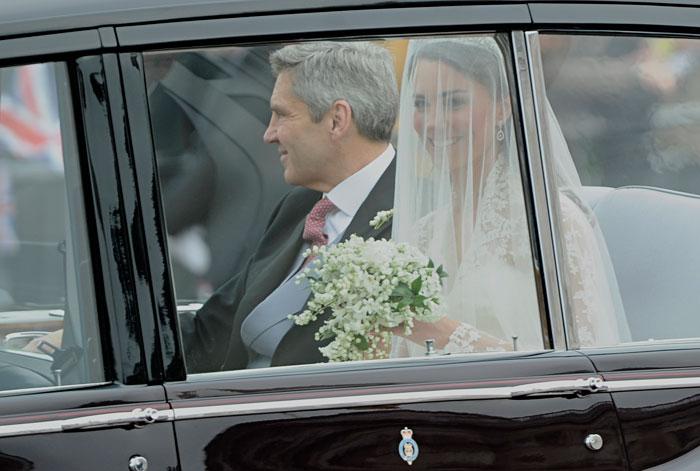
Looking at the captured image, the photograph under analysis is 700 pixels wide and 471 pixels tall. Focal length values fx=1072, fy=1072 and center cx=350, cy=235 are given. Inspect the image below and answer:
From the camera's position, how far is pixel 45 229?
2326 mm

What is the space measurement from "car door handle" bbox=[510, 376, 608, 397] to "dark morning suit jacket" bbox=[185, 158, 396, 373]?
0.46m

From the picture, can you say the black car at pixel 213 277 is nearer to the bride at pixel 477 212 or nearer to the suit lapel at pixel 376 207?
the bride at pixel 477 212

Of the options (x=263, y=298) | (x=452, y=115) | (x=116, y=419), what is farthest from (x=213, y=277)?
(x=452, y=115)

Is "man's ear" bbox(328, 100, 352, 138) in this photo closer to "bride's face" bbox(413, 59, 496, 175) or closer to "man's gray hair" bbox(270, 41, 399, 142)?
"man's gray hair" bbox(270, 41, 399, 142)

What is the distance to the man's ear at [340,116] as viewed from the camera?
2.65 meters

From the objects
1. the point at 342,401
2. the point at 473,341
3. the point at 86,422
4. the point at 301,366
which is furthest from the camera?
the point at 473,341

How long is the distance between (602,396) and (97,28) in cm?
139

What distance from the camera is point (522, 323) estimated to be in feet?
8.33

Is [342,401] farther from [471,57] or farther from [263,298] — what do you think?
[471,57]

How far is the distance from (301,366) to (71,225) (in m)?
0.60

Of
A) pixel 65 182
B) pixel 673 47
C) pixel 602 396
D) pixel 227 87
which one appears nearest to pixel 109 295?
pixel 65 182

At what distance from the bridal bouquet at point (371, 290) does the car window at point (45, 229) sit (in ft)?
1.64

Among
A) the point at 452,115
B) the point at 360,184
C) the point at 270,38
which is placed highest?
the point at 270,38

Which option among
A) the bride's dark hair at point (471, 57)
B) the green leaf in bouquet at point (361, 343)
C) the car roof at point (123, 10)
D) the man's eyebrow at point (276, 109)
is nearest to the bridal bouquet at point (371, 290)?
the green leaf in bouquet at point (361, 343)
